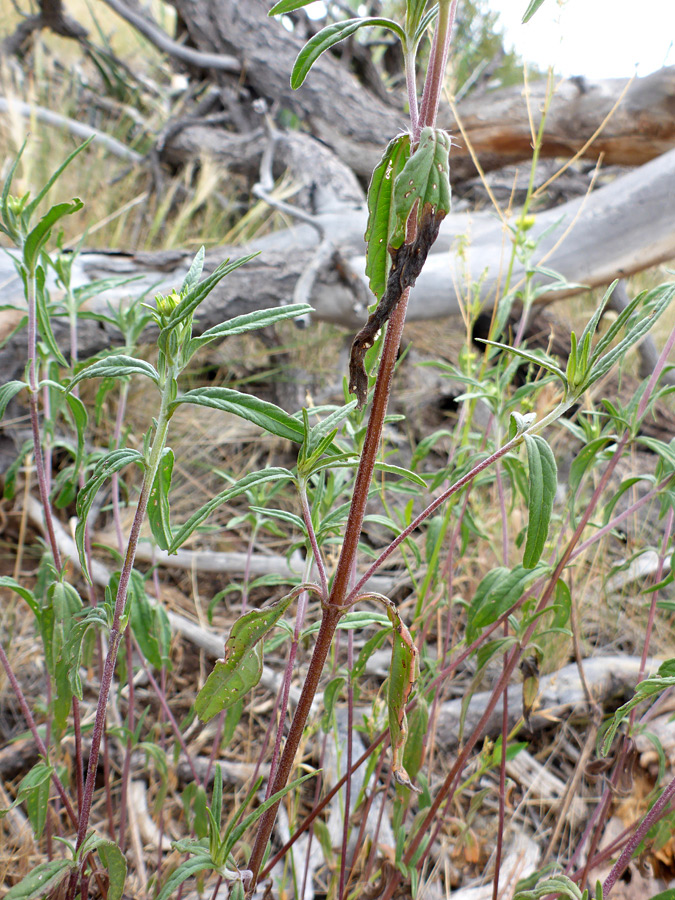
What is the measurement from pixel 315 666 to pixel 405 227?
562 millimetres

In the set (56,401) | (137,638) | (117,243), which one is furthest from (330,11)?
(137,638)

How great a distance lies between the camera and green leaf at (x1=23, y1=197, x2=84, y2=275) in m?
0.84

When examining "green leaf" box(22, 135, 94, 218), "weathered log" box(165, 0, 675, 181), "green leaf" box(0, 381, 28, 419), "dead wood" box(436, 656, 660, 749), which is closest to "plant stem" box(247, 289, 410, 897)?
"green leaf" box(22, 135, 94, 218)

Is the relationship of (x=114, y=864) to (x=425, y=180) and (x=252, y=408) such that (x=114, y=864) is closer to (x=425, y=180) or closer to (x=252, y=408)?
(x=252, y=408)

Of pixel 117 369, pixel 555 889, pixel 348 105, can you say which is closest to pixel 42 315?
pixel 117 369

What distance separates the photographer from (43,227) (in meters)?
0.88

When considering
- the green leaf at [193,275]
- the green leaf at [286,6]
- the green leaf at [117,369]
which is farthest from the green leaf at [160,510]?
the green leaf at [286,6]

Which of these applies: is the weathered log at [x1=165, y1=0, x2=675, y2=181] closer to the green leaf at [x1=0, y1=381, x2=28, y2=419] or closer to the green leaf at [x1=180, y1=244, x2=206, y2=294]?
the green leaf at [x1=0, y1=381, x2=28, y2=419]

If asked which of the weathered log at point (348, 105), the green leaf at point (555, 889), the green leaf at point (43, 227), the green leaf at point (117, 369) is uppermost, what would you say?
the weathered log at point (348, 105)

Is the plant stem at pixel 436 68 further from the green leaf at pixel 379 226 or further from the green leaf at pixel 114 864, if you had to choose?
the green leaf at pixel 114 864

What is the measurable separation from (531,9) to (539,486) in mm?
549

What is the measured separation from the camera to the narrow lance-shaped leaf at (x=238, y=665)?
818mm

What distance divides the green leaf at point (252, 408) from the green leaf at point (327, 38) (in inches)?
14.0

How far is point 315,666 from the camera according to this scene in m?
0.83
